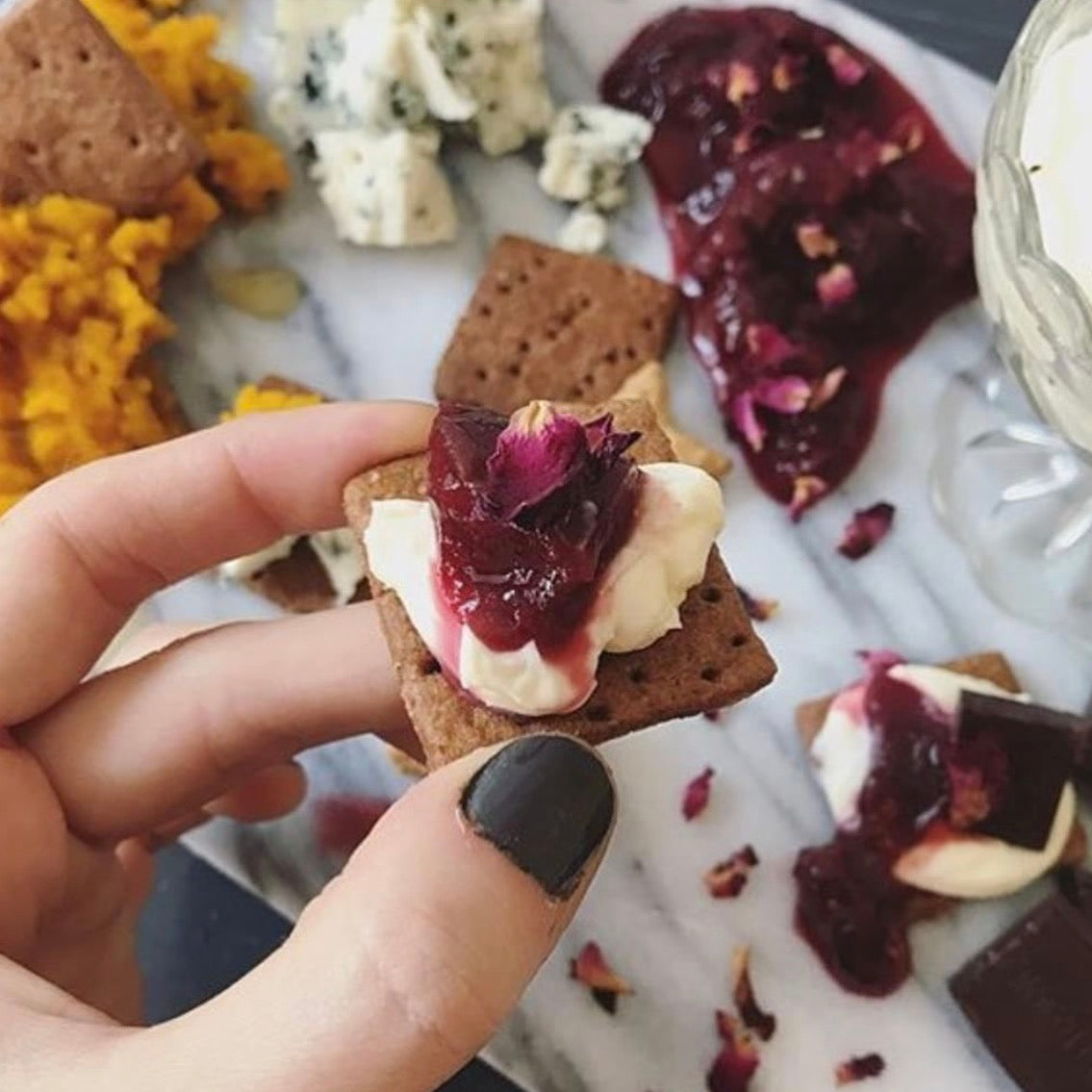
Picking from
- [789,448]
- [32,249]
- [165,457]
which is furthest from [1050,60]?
[32,249]

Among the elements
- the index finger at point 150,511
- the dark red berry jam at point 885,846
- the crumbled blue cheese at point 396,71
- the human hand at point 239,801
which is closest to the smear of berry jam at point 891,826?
the dark red berry jam at point 885,846

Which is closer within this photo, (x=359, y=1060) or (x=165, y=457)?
(x=359, y=1060)

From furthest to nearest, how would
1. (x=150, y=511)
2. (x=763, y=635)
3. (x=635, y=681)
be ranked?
(x=763, y=635)
(x=150, y=511)
(x=635, y=681)

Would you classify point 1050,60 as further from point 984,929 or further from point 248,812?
point 248,812

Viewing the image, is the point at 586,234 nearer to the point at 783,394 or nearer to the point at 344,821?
the point at 783,394

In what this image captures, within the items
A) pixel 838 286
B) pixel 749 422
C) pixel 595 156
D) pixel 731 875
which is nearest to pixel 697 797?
pixel 731 875

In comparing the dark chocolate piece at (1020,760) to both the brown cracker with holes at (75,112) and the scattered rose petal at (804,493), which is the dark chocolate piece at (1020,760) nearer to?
the scattered rose petal at (804,493)
